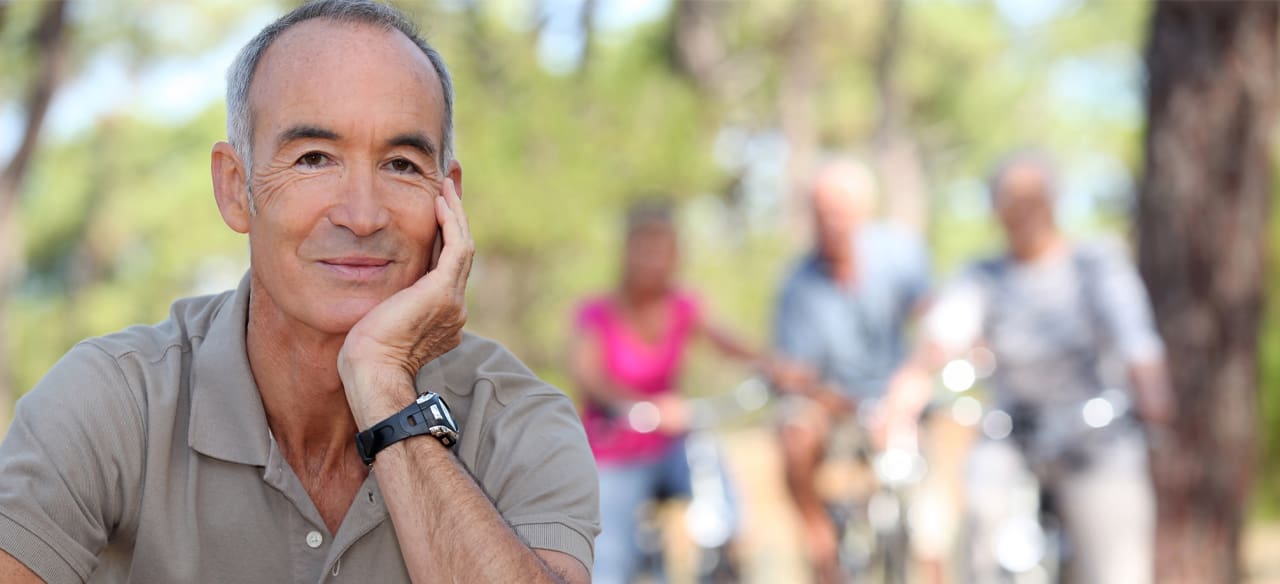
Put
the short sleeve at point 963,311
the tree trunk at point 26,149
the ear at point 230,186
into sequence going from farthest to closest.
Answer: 1. the tree trunk at point 26,149
2. the short sleeve at point 963,311
3. the ear at point 230,186

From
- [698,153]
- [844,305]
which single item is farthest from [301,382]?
[698,153]

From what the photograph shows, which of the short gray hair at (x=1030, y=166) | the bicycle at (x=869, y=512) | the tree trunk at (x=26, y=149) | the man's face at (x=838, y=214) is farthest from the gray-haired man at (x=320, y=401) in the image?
the tree trunk at (x=26, y=149)

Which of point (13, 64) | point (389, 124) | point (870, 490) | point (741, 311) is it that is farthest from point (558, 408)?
point (741, 311)

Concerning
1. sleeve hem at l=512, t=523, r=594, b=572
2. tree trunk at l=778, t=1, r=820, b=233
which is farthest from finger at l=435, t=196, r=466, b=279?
tree trunk at l=778, t=1, r=820, b=233

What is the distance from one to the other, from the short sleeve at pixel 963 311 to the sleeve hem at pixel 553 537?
14.2ft

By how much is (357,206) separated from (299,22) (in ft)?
1.12

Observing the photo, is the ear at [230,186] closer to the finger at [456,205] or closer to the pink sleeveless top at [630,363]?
the finger at [456,205]

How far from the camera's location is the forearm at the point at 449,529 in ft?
8.25

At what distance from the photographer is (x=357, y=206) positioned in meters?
2.67

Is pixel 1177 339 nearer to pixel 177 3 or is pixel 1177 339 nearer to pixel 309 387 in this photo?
pixel 309 387

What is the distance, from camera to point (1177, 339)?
791 cm

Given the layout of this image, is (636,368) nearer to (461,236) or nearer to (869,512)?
(869,512)

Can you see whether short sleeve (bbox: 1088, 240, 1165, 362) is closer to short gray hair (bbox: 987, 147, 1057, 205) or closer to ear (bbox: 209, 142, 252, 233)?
short gray hair (bbox: 987, 147, 1057, 205)

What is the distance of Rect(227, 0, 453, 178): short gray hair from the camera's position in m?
2.74
